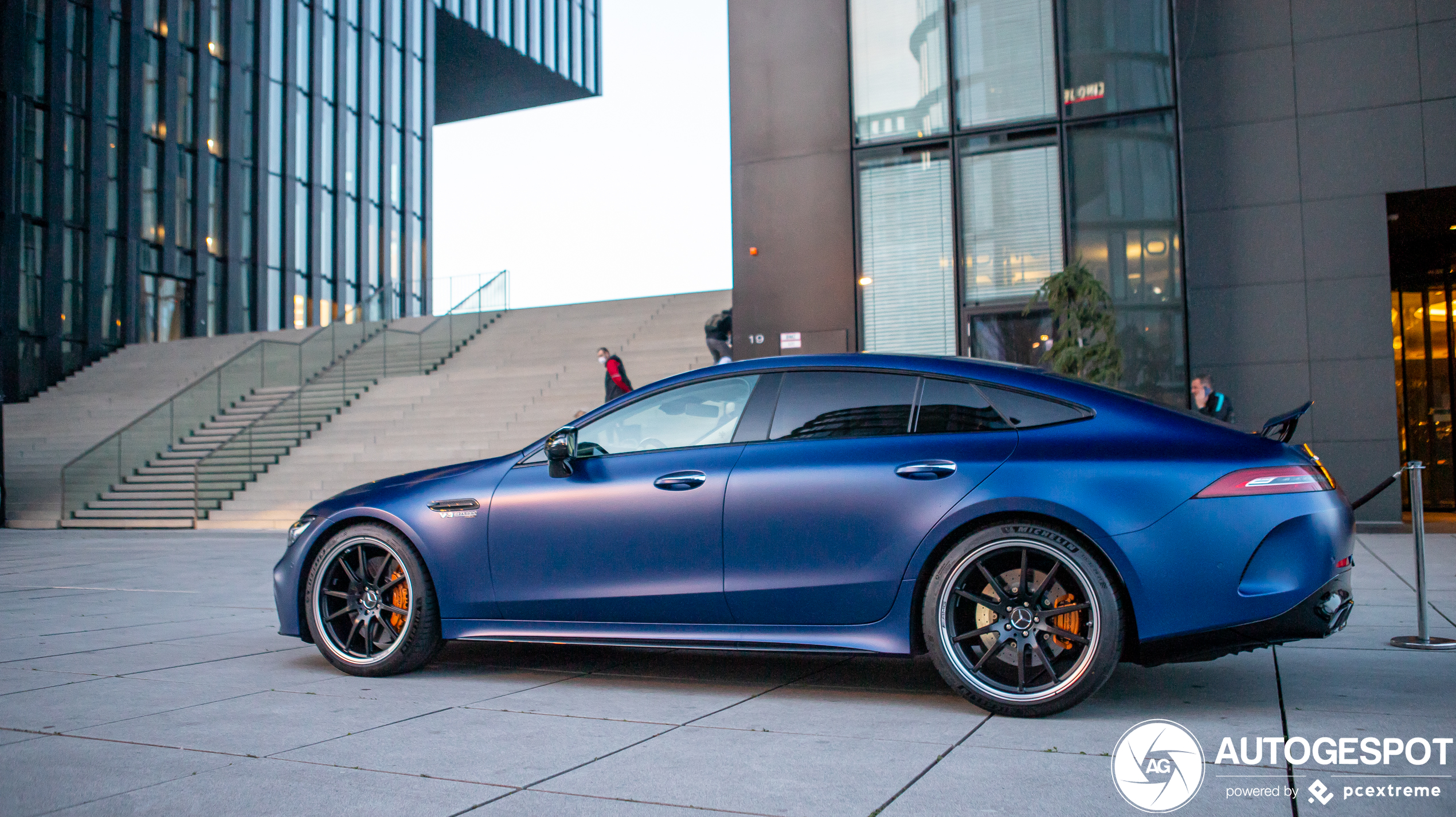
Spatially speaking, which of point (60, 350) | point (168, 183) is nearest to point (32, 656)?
point (60, 350)

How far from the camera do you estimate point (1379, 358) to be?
42.3 ft

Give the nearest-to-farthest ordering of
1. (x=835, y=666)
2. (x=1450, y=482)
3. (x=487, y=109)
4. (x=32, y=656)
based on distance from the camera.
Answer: (x=835, y=666)
(x=32, y=656)
(x=1450, y=482)
(x=487, y=109)

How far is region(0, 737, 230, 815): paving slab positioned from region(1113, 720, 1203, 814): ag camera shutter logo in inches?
112

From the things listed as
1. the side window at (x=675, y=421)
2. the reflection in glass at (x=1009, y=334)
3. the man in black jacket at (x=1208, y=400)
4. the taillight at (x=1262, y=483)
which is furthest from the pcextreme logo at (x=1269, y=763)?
the reflection in glass at (x=1009, y=334)

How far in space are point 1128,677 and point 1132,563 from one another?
1227mm

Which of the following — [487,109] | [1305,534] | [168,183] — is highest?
[487,109]

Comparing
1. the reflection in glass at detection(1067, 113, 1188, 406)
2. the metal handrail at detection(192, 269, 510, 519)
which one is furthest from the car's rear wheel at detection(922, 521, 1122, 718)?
the metal handrail at detection(192, 269, 510, 519)

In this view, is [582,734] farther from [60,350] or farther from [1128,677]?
[60,350]

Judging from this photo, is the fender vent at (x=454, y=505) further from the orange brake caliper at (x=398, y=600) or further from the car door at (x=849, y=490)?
the car door at (x=849, y=490)

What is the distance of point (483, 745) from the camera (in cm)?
377

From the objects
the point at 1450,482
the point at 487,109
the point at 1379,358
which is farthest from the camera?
the point at 487,109

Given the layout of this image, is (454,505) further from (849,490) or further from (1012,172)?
(1012,172)

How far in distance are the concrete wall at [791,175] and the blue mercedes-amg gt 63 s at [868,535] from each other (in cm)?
1053

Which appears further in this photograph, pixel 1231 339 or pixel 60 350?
pixel 60 350
